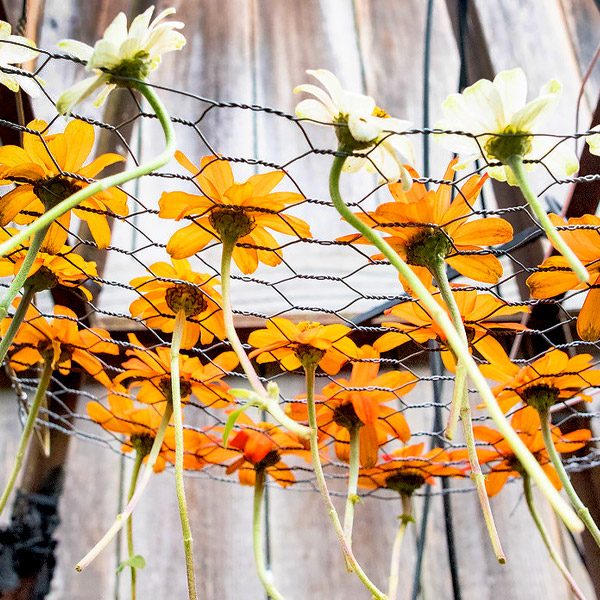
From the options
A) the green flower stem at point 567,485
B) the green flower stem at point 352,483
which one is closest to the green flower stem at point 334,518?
the green flower stem at point 352,483

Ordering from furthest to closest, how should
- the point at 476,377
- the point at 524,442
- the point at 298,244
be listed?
the point at 298,244 → the point at 524,442 → the point at 476,377

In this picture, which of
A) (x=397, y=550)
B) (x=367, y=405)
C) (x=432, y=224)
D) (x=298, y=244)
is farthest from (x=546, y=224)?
(x=298, y=244)

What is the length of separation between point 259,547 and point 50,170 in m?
0.27

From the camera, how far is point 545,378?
0.42 meters

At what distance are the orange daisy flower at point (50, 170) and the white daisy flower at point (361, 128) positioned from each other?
0.12 meters

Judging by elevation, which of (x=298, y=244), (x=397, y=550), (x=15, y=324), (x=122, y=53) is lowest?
(x=397, y=550)

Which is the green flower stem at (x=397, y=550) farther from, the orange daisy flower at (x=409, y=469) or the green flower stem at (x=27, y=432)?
the green flower stem at (x=27, y=432)

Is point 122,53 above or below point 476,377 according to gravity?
above

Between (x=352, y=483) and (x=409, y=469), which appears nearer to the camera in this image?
(x=352, y=483)

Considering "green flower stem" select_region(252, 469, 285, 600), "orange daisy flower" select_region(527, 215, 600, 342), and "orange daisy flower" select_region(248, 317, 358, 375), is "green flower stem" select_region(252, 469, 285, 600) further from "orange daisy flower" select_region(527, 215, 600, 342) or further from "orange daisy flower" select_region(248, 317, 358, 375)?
"orange daisy flower" select_region(527, 215, 600, 342)

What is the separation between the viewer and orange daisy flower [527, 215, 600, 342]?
374 millimetres

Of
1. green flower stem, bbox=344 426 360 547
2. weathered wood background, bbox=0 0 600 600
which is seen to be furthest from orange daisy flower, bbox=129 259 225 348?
green flower stem, bbox=344 426 360 547

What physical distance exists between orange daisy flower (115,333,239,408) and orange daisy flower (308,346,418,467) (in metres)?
0.08

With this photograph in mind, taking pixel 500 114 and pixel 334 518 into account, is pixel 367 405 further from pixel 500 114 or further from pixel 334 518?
pixel 500 114
